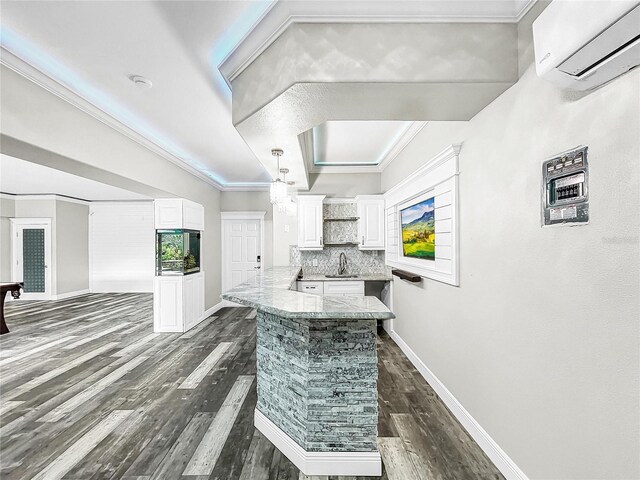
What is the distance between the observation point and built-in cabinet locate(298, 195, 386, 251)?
5.01 meters

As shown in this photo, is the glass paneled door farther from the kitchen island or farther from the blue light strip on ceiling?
the kitchen island

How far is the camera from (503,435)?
A: 1868 mm

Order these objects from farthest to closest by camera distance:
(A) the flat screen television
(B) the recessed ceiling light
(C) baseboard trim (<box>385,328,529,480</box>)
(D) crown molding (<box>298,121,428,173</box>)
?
(D) crown molding (<box>298,121,428,173</box>), (A) the flat screen television, (B) the recessed ceiling light, (C) baseboard trim (<box>385,328,529,480</box>)

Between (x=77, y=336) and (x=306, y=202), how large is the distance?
429cm

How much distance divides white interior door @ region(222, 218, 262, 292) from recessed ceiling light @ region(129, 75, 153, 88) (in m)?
4.22

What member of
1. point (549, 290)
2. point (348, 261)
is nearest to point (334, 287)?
point (348, 261)

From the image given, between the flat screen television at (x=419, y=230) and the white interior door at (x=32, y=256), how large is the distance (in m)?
8.89

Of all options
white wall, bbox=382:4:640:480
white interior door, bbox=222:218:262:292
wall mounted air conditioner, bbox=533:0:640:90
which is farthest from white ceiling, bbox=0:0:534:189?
white interior door, bbox=222:218:262:292

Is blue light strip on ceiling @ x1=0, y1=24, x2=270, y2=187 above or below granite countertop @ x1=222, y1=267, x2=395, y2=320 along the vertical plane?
above

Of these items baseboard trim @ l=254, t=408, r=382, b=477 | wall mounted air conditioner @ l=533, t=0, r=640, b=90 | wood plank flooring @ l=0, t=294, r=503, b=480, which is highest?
wall mounted air conditioner @ l=533, t=0, r=640, b=90

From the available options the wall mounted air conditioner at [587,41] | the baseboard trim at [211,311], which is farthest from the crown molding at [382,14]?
the baseboard trim at [211,311]

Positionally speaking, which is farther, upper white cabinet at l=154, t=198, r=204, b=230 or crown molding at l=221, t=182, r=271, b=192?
crown molding at l=221, t=182, r=271, b=192

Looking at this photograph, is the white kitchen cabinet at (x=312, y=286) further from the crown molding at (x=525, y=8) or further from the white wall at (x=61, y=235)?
the white wall at (x=61, y=235)

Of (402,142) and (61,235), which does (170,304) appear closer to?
(402,142)
